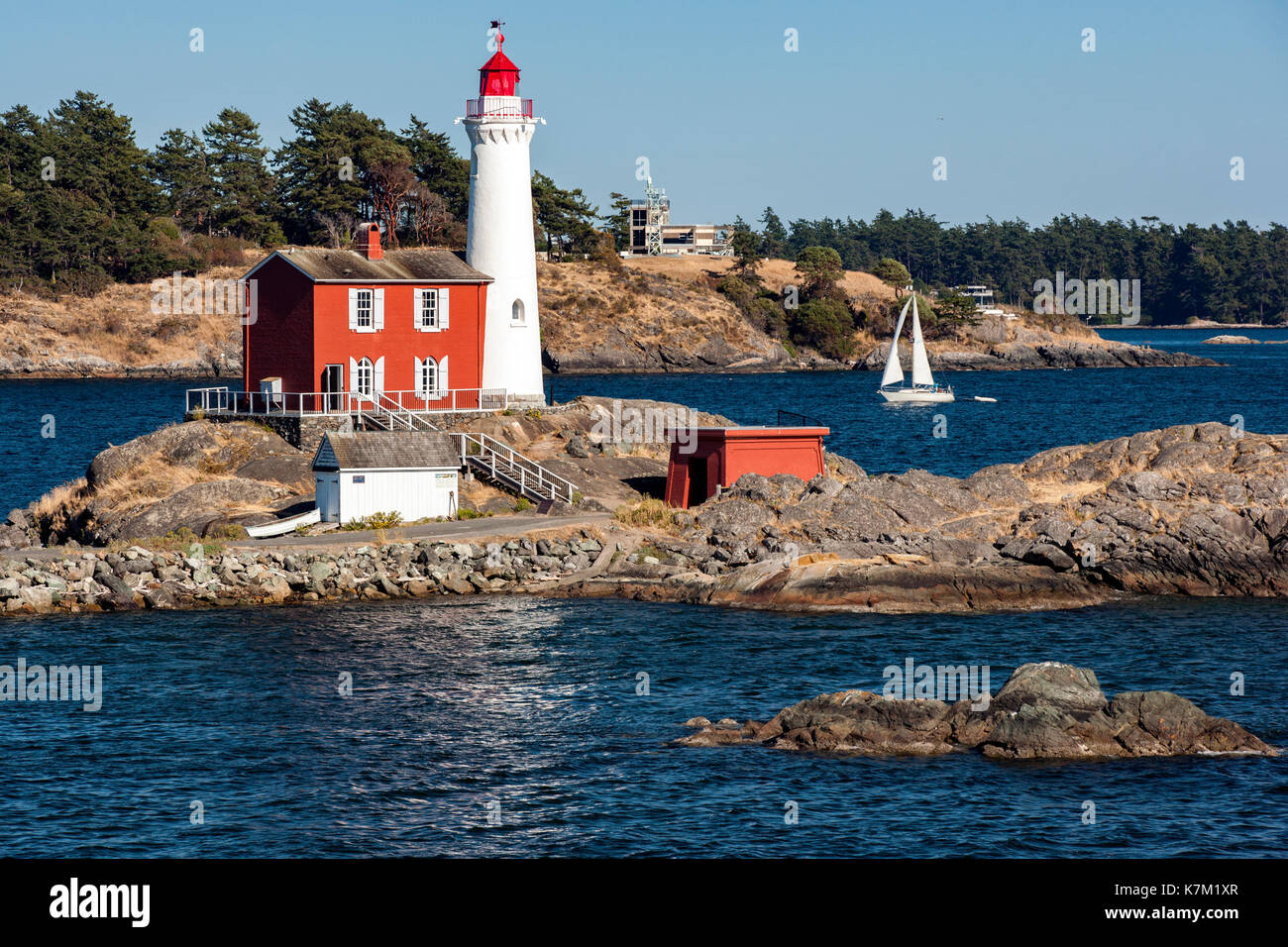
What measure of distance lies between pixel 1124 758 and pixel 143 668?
1922 centimetres

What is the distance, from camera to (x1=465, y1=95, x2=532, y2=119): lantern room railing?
54000mm

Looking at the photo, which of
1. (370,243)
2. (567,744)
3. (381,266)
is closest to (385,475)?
(381,266)

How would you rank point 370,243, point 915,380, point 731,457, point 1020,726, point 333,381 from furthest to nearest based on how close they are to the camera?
point 915,380 < point 370,243 < point 333,381 < point 731,457 < point 1020,726

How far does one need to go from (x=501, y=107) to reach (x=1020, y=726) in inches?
1428

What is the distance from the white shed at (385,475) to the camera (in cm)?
4141

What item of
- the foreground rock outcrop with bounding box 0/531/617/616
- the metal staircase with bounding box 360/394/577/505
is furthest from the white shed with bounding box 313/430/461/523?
the foreground rock outcrop with bounding box 0/531/617/616

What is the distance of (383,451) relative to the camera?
42375 mm

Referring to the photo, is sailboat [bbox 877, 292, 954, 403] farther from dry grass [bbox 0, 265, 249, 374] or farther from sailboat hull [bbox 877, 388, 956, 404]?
dry grass [bbox 0, 265, 249, 374]

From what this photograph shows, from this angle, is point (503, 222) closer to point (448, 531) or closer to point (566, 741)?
point (448, 531)

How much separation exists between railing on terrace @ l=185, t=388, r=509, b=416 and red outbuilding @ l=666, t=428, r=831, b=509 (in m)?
9.24

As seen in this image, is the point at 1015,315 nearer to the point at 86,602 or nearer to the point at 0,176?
the point at 0,176

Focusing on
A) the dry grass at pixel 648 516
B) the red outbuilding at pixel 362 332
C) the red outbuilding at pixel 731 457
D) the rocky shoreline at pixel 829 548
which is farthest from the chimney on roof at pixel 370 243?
the dry grass at pixel 648 516

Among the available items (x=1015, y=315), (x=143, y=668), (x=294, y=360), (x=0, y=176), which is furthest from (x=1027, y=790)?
(x=1015, y=315)

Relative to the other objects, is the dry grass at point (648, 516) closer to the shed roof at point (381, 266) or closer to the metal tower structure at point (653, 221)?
the shed roof at point (381, 266)
